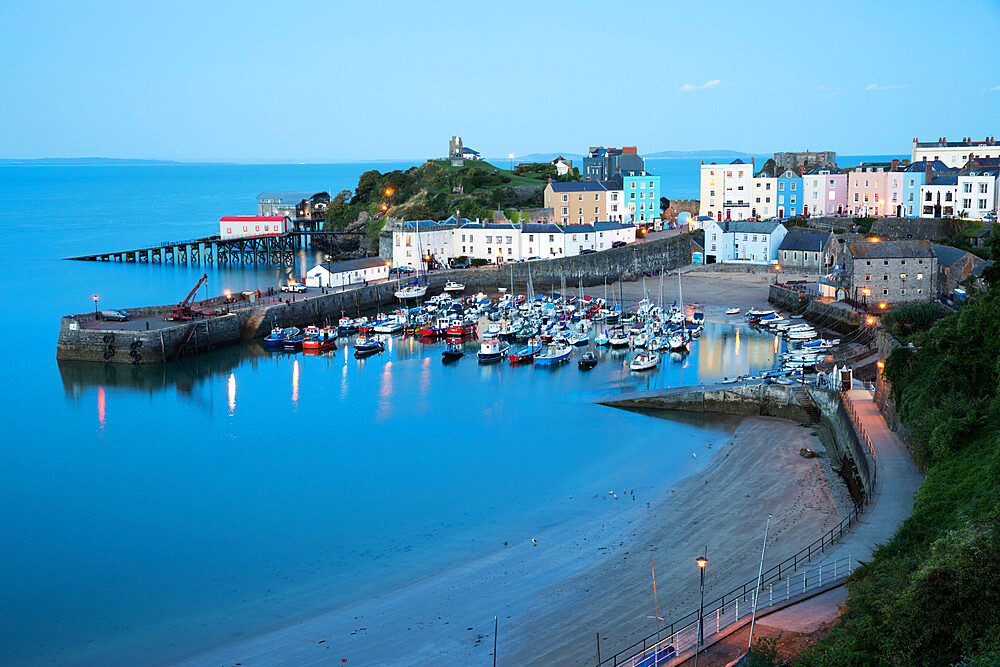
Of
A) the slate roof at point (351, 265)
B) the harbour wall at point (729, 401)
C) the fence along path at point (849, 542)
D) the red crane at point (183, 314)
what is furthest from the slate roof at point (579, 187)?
the fence along path at point (849, 542)

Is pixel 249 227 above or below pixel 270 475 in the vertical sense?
above

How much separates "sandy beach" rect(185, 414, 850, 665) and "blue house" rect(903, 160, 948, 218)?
111 feet

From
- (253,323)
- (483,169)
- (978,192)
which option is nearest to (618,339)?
(253,323)

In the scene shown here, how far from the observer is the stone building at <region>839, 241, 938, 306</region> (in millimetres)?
31609

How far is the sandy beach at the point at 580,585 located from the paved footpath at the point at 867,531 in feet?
3.76

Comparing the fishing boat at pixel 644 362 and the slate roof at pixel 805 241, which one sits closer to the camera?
the fishing boat at pixel 644 362

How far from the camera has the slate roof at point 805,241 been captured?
143 feet

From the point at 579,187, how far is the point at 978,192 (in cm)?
2033

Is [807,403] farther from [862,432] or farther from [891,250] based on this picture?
[891,250]

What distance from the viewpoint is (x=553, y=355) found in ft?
99.8

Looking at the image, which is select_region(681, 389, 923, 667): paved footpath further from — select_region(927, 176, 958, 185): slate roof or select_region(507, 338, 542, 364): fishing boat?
select_region(927, 176, 958, 185): slate roof

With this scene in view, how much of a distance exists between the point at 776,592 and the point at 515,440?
443 inches

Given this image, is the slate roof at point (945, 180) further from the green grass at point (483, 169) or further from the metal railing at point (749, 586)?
the metal railing at point (749, 586)

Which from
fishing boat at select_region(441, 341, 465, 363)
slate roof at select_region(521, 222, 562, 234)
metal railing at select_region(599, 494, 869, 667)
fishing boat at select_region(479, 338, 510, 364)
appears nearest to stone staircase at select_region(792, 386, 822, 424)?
metal railing at select_region(599, 494, 869, 667)
